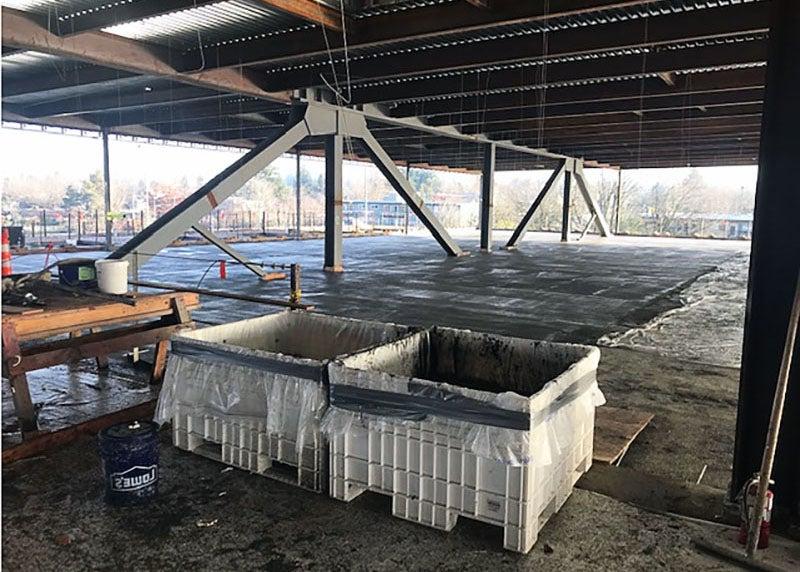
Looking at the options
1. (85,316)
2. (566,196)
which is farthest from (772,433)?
(566,196)

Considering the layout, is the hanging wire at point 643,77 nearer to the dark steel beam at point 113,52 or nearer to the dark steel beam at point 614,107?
the dark steel beam at point 614,107

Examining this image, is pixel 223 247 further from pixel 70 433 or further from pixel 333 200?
pixel 70 433

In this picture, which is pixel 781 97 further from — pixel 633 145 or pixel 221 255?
pixel 633 145

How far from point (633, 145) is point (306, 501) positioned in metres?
20.1

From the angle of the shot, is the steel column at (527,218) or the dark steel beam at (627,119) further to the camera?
the steel column at (527,218)

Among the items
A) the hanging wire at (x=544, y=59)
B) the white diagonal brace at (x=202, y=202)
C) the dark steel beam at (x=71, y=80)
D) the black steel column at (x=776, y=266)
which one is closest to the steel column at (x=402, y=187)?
the white diagonal brace at (x=202, y=202)

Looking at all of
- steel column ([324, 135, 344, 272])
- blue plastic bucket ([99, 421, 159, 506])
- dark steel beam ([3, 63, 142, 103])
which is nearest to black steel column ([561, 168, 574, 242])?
steel column ([324, 135, 344, 272])

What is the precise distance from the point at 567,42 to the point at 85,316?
671cm

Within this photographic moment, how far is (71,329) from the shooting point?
13.5 feet

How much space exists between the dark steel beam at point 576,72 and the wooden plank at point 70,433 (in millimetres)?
8219

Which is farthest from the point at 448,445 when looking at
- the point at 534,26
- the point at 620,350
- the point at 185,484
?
the point at 534,26

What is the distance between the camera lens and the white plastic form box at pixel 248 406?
329 cm

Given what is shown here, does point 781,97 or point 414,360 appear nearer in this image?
point 781,97

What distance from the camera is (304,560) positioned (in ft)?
8.86
